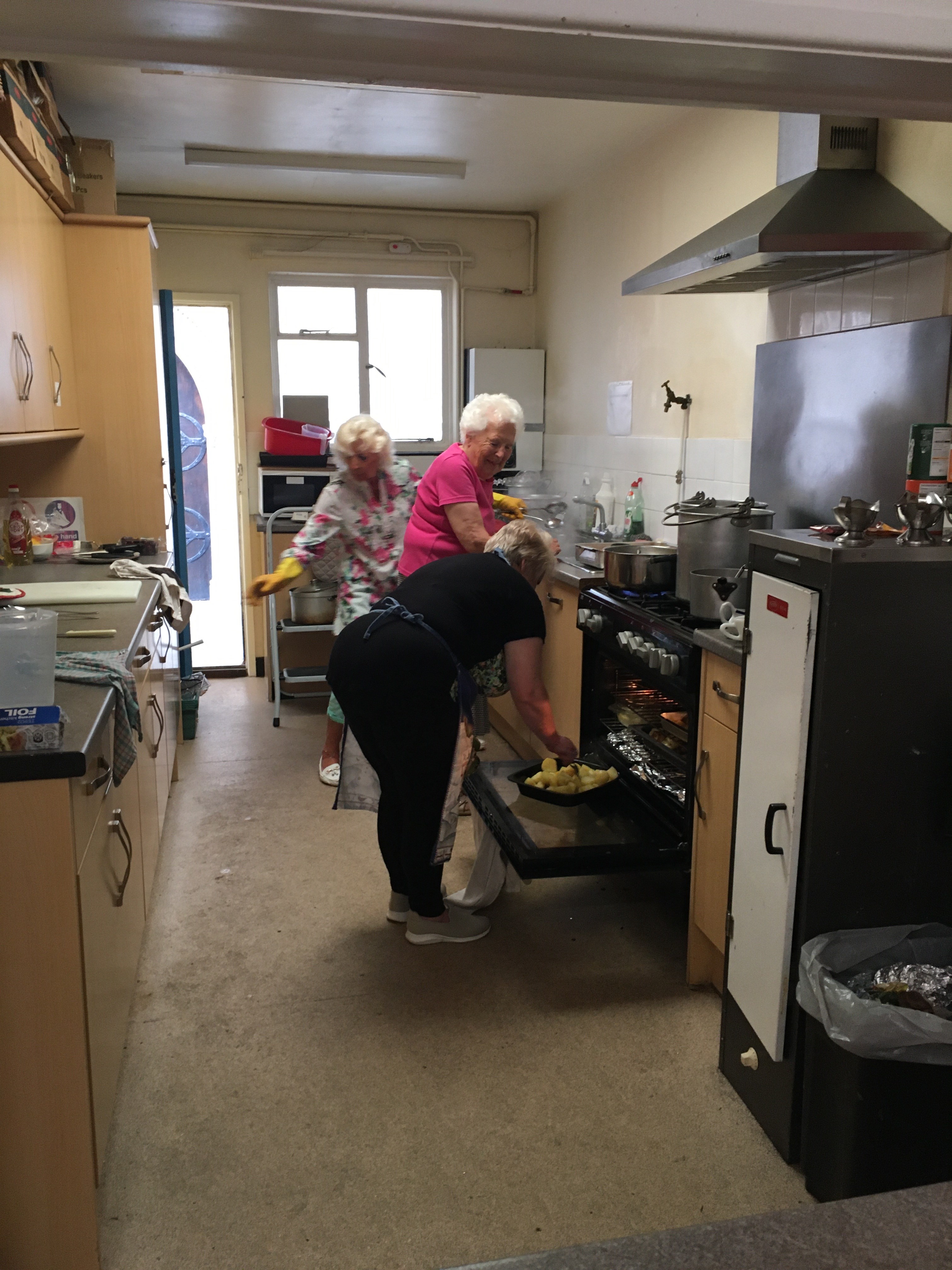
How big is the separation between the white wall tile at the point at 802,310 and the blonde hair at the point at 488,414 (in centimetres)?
89

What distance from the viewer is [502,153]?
439 centimetres

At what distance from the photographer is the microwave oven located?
513 cm

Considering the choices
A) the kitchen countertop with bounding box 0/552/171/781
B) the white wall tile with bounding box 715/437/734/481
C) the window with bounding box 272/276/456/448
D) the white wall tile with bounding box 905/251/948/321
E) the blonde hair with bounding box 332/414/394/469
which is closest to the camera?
the kitchen countertop with bounding box 0/552/171/781

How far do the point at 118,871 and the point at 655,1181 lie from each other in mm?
1234

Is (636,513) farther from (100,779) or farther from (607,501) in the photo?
(100,779)

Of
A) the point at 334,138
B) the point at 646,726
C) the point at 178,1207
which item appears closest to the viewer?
the point at 178,1207

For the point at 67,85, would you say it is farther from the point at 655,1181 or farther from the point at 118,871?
the point at 655,1181

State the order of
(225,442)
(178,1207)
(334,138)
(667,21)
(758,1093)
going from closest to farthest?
(667,21)
(178,1207)
(758,1093)
(334,138)
(225,442)

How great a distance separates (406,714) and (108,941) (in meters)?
0.86

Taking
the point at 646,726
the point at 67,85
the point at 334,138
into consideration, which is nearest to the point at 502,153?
the point at 334,138

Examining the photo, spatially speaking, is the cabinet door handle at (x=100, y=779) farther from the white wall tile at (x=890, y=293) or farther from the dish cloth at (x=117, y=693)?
the white wall tile at (x=890, y=293)

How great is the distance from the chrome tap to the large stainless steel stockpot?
1.18 meters

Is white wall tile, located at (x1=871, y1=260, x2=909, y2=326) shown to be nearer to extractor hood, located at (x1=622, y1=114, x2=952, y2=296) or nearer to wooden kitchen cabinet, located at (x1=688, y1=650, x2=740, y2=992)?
extractor hood, located at (x1=622, y1=114, x2=952, y2=296)

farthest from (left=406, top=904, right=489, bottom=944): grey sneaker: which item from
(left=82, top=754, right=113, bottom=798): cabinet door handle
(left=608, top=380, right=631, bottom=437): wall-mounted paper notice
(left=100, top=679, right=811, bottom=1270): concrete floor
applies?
(left=608, top=380, right=631, bottom=437): wall-mounted paper notice
